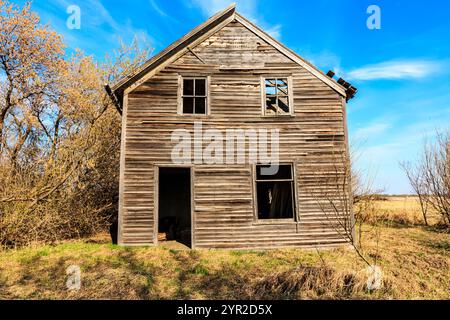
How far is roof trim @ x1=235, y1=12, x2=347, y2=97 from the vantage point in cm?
1027

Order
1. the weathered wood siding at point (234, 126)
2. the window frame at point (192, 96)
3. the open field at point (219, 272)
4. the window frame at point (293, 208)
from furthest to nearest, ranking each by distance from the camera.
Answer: the window frame at point (192, 96), the window frame at point (293, 208), the weathered wood siding at point (234, 126), the open field at point (219, 272)

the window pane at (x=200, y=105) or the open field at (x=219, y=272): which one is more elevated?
the window pane at (x=200, y=105)

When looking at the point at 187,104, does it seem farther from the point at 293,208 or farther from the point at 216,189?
the point at 293,208

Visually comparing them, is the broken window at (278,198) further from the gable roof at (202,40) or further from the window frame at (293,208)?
the gable roof at (202,40)

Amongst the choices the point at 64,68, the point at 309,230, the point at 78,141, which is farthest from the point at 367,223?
the point at 64,68

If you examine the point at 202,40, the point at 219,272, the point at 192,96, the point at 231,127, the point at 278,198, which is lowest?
the point at 219,272

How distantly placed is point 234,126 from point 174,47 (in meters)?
3.68

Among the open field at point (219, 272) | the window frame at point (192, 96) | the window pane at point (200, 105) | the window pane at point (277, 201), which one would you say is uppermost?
the window pane at point (200, 105)

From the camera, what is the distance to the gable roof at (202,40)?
984 centimetres

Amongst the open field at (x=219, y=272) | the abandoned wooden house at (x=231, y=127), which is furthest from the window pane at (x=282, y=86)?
the open field at (x=219, y=272)

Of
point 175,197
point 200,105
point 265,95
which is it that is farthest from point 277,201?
point 200,105

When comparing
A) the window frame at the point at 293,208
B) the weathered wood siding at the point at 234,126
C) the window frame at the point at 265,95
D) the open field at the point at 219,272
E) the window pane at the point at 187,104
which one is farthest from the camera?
the window pane at the point at 187,104

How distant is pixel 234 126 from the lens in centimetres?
988

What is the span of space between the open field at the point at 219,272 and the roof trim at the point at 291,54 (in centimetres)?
606
